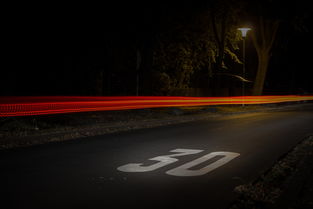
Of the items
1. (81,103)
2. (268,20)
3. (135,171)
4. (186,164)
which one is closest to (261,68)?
(268,20)

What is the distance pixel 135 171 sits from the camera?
27.6 ft

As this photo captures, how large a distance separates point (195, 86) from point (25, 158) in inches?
1576

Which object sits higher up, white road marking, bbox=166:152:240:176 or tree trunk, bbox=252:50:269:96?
tree trunk, bbox=252:50:269:96

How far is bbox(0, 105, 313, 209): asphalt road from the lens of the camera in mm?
6434

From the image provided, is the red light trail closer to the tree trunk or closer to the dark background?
the dark background

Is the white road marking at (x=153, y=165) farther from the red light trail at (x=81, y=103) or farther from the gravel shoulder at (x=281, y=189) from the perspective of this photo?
the red light trail at (x=81, y=103)

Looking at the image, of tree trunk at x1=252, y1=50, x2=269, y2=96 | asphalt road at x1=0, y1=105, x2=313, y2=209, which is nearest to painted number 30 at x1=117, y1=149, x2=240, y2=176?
asphalt road at x1=0, y1=105, x2=313, y2=209

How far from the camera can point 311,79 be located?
75.6 meters

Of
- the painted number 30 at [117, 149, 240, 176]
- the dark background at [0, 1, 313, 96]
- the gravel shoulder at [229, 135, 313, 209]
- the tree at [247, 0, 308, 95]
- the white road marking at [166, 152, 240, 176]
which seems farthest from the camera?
the tree at [247, 0, 308, 95]

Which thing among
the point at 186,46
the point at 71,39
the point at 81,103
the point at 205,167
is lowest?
the point at 205,167

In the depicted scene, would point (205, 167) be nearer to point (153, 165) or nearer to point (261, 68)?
point (153, 165)

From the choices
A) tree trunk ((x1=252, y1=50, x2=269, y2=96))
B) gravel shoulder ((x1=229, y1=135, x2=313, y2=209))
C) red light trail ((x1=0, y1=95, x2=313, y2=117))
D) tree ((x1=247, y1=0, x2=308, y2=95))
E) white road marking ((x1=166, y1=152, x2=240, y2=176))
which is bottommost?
white road marking ((x1=166, y1=152, x2=240, y2=176))

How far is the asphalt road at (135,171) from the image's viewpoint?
643 cm

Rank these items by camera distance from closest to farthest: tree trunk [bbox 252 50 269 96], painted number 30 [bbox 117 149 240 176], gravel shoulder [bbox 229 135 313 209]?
gravel shoulder [bbox 229 135 313 209]
painted number 30 [bbox 117 149 240 176]
tree trunk [bbox 252 50 269 96]
